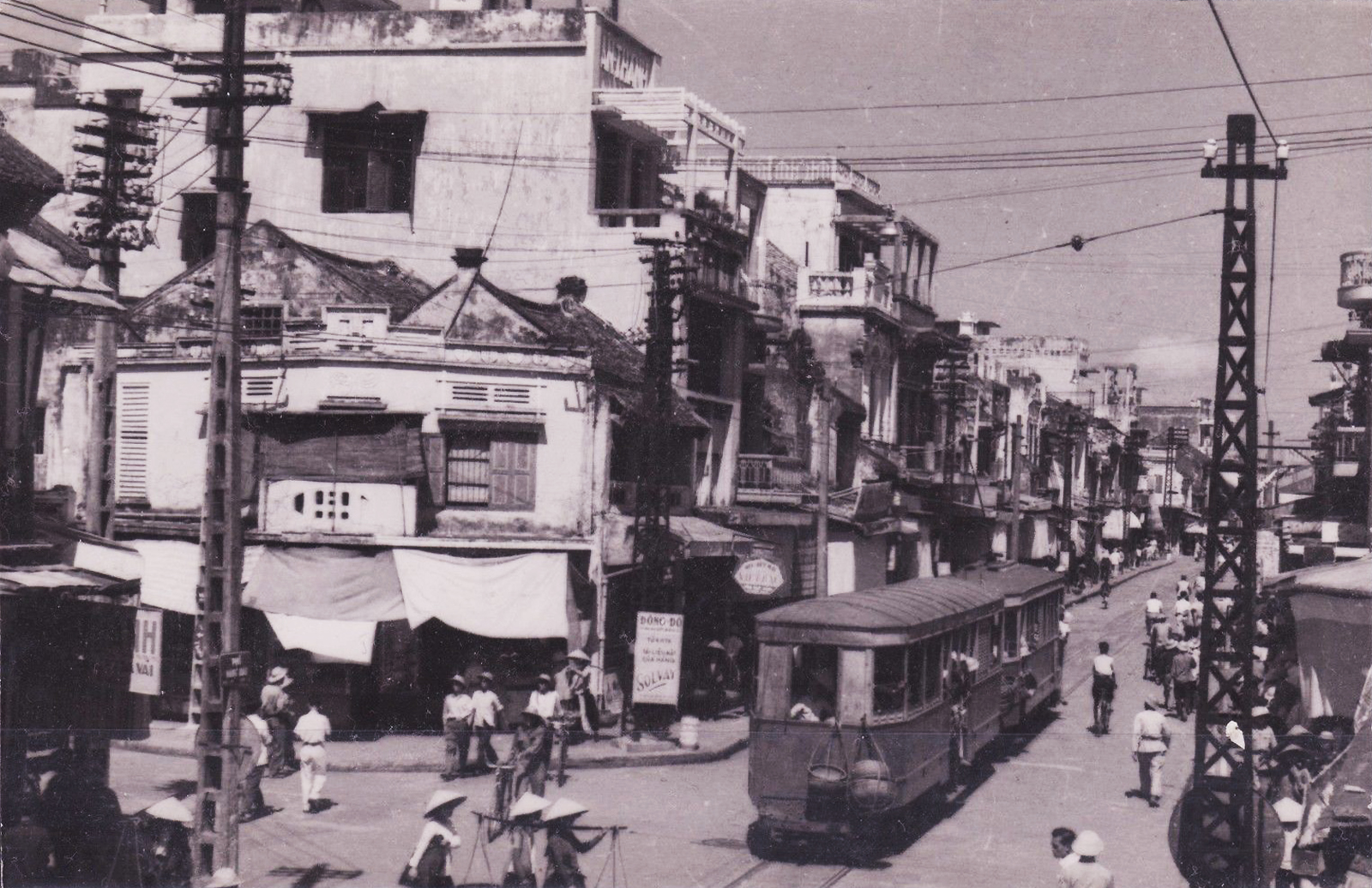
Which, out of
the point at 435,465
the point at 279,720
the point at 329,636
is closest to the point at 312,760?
the point at 279,720

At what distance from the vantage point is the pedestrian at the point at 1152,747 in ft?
70.1

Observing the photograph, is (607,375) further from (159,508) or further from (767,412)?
(767,412)

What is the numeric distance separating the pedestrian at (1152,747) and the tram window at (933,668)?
371 centimetres

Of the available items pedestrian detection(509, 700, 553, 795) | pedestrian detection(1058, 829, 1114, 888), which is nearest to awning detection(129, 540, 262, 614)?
pedestrian detection(509, 700, 553, 795)

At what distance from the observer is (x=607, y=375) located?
91.1 ft

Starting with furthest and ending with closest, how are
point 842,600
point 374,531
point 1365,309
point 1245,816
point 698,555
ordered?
point 698,555 < point 374,531 < point 1365,309 < point 842,600 < point 1245,816

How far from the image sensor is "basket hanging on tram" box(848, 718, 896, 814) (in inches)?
666

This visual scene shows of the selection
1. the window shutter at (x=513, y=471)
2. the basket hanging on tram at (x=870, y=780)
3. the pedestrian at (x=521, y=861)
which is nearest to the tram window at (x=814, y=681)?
the basket hanging on tram at (x=870, y=780)

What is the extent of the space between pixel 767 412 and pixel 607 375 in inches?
488

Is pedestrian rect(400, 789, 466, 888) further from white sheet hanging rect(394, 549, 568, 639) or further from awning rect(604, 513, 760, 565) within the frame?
awning rect(604, 513, 760, 565)

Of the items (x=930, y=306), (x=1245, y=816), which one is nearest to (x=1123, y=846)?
(x=1245, y=816)

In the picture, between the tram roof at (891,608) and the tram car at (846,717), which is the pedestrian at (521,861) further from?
the tram roof at (891,608)

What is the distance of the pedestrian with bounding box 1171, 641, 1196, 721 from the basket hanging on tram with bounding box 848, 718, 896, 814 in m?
12.6

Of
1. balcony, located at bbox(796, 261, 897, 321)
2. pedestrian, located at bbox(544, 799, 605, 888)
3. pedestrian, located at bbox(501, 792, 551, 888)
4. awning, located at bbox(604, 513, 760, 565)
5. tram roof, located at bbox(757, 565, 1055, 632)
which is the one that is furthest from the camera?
balcony, located at bbox(796, 261, 897, 321)
